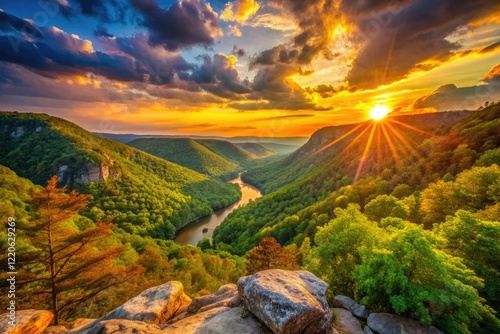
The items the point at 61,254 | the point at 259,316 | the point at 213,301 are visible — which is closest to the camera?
the point at 259,316

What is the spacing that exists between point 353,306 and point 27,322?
73.8 ft

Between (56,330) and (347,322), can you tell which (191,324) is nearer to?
(347,322)

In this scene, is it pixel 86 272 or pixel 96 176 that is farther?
pixel 96 176

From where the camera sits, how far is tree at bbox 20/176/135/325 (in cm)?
1748

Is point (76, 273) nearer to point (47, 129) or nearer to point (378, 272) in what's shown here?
point (378, 272)

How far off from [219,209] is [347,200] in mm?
115560

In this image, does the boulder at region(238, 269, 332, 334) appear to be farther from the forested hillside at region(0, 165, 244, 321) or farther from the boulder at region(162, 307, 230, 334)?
the forested hillside at region(0, 165, 244, 321)

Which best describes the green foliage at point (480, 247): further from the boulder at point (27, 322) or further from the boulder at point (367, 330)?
the boulder at point (27, 322)

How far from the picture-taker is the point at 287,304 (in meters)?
10.4

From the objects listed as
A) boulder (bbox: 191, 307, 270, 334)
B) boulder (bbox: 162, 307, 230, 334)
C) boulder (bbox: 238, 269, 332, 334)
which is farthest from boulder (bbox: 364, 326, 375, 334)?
boulder (bbox: 162, 307, 230, 334)

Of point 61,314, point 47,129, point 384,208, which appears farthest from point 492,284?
point 47,129

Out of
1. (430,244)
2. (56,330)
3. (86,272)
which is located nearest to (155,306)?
(56,330)

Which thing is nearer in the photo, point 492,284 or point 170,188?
point 492,284

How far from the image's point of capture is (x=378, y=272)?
47.2 feet
